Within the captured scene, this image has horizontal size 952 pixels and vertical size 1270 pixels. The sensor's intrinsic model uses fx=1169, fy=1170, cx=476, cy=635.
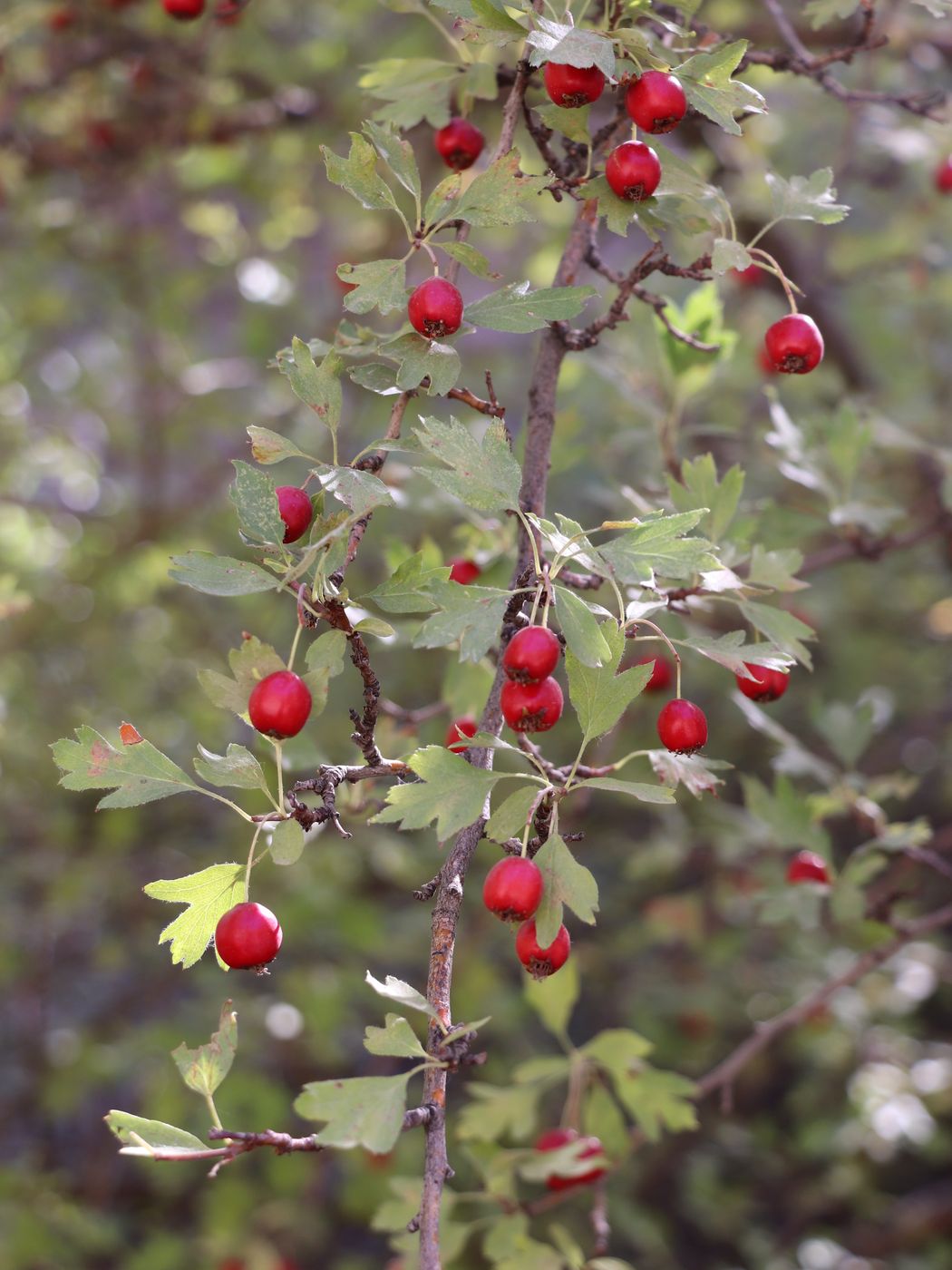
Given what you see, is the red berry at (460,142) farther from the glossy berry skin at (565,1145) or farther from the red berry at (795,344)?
the glossy berry skin at (565,1145)

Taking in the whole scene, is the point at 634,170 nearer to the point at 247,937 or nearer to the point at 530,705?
the point at 530,705

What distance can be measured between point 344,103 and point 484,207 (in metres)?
2.38

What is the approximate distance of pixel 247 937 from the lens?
1001mm

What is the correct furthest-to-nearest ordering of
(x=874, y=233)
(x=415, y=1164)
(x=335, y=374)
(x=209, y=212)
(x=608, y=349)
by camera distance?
1. (x=209, y=212)
2. (x=874, y=233)
3. (x=415, y=1164)
4. (x=608, y=349)
5. (x=335, y=374)

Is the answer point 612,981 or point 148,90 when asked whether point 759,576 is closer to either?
point 612,981

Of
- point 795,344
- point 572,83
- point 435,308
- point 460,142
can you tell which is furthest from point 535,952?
point 460,142

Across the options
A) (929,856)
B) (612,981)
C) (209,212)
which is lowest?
(612,981)

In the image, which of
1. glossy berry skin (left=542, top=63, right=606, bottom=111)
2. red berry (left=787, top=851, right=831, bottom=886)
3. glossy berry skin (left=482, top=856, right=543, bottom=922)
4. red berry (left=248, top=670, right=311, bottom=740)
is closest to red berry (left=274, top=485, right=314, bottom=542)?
red berry (left=248, top=670, right=311, bottom=740)

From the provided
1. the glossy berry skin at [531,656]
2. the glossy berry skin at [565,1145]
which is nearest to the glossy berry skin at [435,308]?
the glossy berry skin at [531,656]

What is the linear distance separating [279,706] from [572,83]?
2.10 feet

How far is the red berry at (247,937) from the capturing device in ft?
3.28

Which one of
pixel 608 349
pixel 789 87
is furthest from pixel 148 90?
pixel 789 87

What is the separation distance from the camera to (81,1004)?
388 cm

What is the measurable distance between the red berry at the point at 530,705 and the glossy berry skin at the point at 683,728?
185 millimetres
